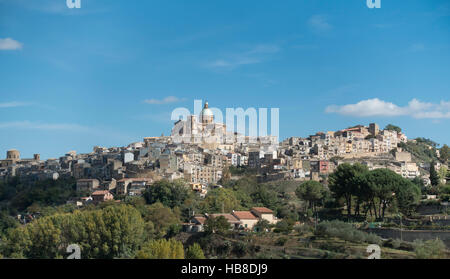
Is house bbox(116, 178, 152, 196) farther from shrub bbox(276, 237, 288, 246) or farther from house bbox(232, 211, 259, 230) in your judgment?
shrub bbox(276, 237, 288, 246)

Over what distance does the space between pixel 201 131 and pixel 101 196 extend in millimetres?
24029

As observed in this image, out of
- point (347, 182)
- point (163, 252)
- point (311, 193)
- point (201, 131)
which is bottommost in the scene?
point (163, 252)

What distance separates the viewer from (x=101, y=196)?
50656 millimetres

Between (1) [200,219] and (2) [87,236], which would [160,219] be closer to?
(1) [200,219]

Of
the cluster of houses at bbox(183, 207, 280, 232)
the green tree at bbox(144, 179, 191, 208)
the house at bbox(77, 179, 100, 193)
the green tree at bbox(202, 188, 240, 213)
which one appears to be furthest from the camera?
the house at bbox(77, 179, 100, 193)

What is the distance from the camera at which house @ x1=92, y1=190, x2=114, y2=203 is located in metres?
50.3

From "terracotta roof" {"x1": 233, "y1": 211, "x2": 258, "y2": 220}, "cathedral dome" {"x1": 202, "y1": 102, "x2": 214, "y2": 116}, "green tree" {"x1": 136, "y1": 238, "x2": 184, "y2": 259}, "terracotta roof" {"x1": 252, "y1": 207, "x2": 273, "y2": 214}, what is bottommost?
"green tree" {"x1": 136, "y1": 238, "x2": 184, "y2": 259}

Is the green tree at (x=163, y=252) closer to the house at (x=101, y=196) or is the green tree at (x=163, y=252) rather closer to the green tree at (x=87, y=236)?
the green tree at (x=87, y=236)

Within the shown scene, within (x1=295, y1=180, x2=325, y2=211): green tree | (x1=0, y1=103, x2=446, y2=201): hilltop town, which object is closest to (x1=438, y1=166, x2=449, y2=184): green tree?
(x1=0, y1=103, x2=446, y2=201): hilltop town

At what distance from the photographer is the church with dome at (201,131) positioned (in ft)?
234

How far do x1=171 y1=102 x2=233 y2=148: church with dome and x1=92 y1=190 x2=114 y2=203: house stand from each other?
2054cm

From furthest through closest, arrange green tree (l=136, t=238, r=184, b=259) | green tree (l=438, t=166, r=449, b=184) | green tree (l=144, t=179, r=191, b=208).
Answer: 1. green tree (l=438, t=166, r=449, b=184)
2. green tree (l=144, t=179, r=191, b=208)
3. green tree (l=136, t=238, r=184, b=259)

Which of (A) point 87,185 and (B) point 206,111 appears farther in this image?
(B) point 206,111

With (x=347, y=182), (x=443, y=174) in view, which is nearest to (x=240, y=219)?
(x=347, y=182)
